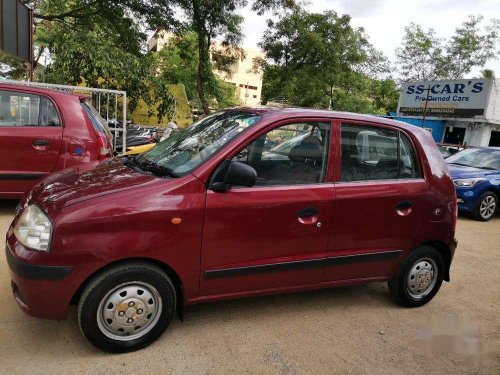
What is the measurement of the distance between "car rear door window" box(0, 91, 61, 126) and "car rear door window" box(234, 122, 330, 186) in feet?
11.3

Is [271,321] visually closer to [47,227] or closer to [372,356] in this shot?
[372,356]

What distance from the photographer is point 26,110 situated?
17.2 feet

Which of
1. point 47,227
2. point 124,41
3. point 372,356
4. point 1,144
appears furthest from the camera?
point 124,41

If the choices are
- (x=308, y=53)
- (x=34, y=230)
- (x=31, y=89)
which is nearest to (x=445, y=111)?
(x=308, y=53)

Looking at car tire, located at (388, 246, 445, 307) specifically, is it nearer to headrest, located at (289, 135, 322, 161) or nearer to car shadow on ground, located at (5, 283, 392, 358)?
car shadow on ground, located at (5, 283, 392, 358)

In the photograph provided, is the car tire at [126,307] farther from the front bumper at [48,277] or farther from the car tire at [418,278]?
the car tire at [418,278]

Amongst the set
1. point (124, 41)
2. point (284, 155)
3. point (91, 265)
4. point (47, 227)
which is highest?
point (124, 41)

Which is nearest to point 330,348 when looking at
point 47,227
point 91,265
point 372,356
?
point 372,356

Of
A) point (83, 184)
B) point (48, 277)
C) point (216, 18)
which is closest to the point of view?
point (48, 277)

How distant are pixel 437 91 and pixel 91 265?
26.5m

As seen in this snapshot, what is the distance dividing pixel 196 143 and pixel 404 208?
183cm

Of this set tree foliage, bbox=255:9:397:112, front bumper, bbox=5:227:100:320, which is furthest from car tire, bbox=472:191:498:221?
tree foliage, bbox=255:9:397:112

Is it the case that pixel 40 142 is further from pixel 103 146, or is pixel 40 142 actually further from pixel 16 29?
pixel 16 29

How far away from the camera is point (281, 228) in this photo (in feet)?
9.95
